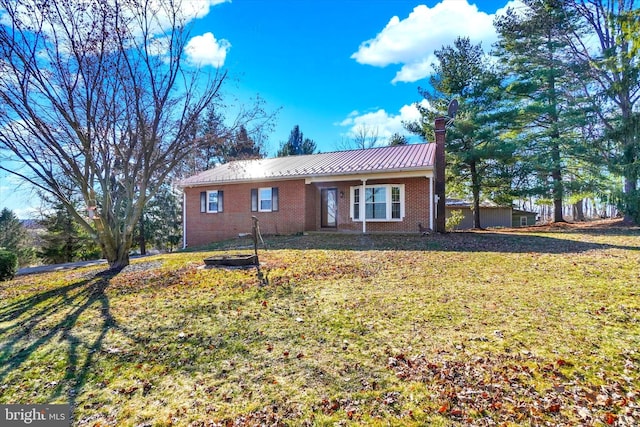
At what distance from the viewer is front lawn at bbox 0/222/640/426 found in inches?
105

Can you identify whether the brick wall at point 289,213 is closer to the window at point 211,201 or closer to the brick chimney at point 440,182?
the window at point 211,201

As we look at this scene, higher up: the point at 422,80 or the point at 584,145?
the point at 422,80

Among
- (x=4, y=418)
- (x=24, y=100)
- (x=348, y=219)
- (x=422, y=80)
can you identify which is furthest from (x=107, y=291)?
(x=422, y=80)

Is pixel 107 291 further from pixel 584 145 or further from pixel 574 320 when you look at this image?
pixel 584 145

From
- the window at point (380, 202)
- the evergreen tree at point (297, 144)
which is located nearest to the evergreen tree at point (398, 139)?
the evergreen tree at point (297, 144)

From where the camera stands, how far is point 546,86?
64.4 feet

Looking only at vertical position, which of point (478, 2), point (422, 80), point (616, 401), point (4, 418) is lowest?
point (4, 418)

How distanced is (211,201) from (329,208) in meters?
6.33

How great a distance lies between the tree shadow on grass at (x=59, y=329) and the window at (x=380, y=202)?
995 centimetres

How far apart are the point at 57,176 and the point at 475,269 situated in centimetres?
1043

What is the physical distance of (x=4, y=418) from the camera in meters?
2.84

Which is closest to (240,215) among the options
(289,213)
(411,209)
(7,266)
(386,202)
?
(289,213)

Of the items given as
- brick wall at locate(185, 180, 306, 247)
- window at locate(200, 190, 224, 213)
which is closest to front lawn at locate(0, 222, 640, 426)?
brick wall at locate(185, 180, 306, 247)

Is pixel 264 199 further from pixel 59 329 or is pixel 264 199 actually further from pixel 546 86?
pixel 546 86
